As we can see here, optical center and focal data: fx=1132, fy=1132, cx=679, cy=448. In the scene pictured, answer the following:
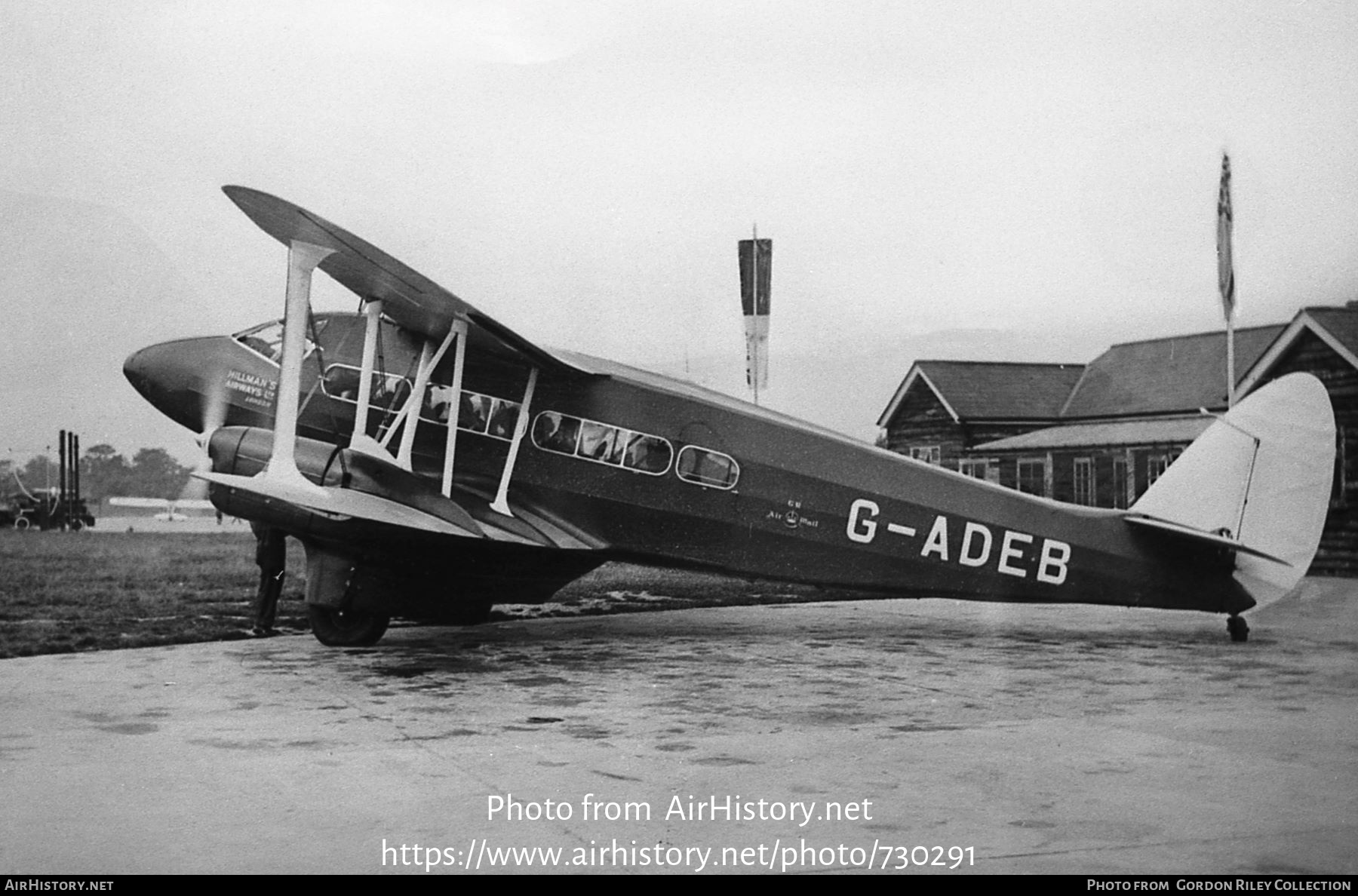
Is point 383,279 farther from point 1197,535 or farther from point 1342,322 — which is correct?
point 1342,322

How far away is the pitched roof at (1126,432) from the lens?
8.99 m

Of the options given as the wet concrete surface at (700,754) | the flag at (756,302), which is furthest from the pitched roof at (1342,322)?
the flag at (756,302)

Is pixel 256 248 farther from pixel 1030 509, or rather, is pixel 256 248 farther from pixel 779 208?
pixel 1030 509

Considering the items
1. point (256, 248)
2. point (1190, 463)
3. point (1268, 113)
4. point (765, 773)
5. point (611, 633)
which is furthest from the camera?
point (611, 633)

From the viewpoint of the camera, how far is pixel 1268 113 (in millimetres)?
6430

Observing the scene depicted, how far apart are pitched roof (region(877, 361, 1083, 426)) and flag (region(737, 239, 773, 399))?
3.74 feet

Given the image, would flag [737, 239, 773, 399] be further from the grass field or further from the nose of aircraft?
the nose of aircraft

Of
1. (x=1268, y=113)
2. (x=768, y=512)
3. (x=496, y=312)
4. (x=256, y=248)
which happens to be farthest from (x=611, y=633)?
(x=1268, y=113)

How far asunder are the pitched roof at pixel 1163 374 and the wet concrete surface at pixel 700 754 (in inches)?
65.1

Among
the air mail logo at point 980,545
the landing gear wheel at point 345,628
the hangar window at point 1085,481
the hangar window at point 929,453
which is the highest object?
the hangar window at point 929,453

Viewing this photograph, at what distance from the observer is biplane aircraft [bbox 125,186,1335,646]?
7809 mm

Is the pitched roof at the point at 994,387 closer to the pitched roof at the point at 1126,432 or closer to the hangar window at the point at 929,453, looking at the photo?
the pitched roof at the point at 1126,432

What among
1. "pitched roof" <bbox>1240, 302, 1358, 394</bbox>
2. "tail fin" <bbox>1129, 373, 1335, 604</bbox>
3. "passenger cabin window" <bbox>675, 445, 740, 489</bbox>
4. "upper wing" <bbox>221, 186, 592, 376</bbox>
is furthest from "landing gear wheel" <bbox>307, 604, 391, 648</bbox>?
"pitched roof" <bbox>1240, 302, 1358, 394</bbox>

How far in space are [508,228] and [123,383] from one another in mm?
2949
